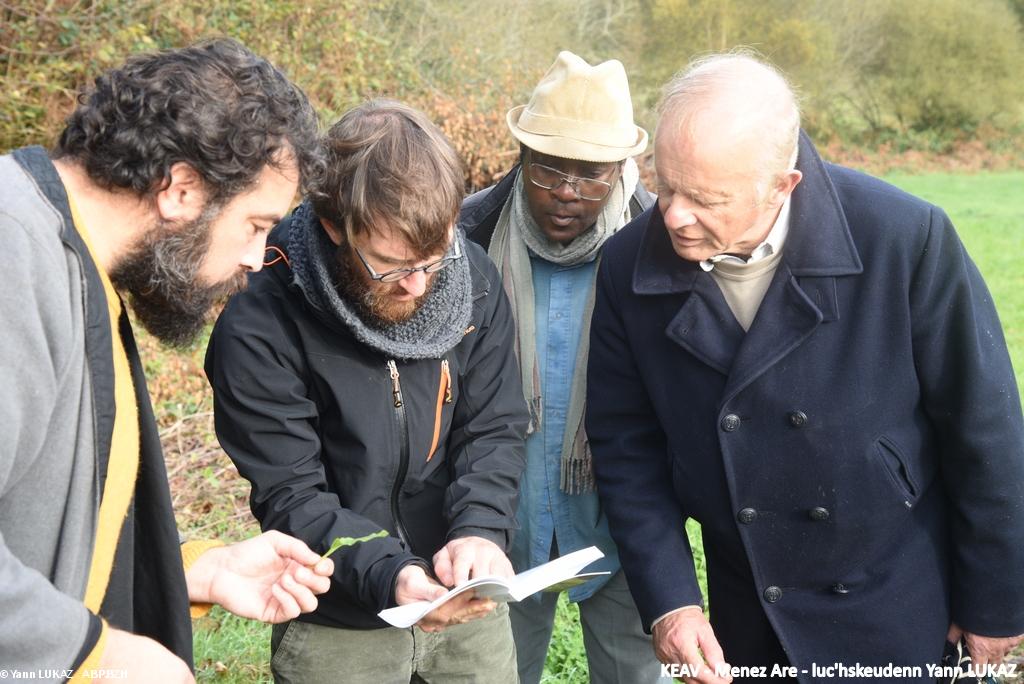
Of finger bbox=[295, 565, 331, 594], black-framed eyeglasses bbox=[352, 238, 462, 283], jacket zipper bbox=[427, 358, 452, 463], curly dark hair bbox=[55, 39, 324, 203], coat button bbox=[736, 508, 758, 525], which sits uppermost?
curly dark hair bbox=[55, 39, 324, 203]

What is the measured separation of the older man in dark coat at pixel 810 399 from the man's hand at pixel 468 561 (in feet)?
1.43

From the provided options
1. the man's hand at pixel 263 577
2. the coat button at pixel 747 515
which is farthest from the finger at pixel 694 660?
the man's hand at pixel 263 577

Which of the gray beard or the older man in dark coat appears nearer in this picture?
the gray beard

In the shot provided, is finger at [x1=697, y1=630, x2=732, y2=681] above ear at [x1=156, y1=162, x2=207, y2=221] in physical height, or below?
below

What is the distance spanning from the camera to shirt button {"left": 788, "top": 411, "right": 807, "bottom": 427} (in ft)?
8.38

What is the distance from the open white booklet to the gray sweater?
2.31ft

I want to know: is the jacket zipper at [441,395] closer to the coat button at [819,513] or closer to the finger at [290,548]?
the finger at [290,548]

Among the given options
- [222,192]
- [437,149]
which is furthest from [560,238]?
[222,192]

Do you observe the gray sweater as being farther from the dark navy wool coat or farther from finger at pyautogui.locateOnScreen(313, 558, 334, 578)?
the dark navy wool coat

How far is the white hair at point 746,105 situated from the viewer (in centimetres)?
246

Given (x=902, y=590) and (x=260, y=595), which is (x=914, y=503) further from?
(x=260, y=595)

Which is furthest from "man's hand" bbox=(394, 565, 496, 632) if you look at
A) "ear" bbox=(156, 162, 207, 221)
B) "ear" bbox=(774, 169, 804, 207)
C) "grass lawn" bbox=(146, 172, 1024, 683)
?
"grass lawn" bbox=(146, 172, 1024, 683)

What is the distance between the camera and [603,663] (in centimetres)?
343

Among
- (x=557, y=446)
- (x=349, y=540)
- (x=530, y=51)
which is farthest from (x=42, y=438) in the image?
(x=530, y=51)
